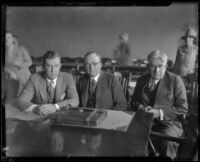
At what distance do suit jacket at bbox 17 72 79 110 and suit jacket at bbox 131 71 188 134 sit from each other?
1.64ft

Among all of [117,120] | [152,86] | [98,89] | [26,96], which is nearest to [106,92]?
[98,89]

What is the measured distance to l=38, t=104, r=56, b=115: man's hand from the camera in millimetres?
1796

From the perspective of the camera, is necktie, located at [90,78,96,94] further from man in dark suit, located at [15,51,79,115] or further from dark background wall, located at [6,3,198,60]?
dark background wall, located at [6,3,198,60]

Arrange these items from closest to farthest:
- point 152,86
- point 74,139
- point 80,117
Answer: point 74,139 < point 80,117 < point 152,86

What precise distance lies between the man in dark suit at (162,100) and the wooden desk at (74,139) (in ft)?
0.29

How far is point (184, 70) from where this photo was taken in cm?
179

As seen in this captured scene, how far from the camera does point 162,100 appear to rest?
5.98 feet

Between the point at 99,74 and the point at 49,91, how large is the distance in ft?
1.40

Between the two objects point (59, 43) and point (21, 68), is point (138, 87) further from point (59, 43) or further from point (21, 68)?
point (21, 68)

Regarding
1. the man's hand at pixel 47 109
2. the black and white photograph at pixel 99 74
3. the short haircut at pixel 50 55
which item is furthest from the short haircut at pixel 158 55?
the man's hand at pixel 47 109

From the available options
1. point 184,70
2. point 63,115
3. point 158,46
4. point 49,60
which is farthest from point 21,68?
point 184,70

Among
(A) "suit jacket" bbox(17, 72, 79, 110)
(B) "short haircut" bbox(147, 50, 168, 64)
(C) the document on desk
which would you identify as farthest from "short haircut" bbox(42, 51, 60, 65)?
(B) "short haircut" bbox(147, 50, 168, 64)

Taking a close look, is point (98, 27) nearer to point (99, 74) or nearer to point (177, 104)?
point (99, 74)

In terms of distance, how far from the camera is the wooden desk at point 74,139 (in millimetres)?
1628
